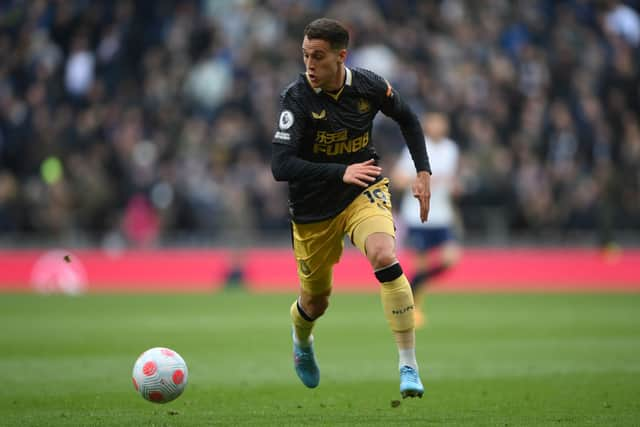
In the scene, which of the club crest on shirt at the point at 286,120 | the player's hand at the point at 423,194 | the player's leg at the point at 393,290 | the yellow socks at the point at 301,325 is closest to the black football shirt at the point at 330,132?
the club crest on shirt at the point at 286,120

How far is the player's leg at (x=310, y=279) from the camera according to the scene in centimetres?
784

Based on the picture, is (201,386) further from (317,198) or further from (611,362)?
(611,362)

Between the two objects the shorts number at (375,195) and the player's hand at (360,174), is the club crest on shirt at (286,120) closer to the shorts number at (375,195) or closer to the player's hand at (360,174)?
the player's hand at (360,174)

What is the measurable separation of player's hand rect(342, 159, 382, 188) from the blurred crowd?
13.7 meters

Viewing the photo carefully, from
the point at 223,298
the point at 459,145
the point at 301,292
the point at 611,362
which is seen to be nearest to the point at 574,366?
the point at 611,362

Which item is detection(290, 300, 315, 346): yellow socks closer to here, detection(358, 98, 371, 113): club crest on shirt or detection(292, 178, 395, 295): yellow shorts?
detection(292, 178, 395, 295): yellow shorts

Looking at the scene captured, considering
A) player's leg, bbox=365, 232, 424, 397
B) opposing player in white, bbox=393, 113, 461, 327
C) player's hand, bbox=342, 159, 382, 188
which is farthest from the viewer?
opposing player in white, bbox=393, 113, 461, 327

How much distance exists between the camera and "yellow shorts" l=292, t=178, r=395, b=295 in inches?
295

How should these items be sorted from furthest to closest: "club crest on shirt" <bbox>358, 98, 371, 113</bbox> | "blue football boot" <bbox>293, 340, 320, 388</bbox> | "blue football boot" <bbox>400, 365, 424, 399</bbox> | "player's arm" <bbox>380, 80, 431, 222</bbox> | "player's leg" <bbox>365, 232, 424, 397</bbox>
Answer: "blue football boot" <bbox>293, 340, 320, 388</bbox>, "player's arm" <bbox>380, 80, 431, 222</bbox>, "club crest on shirt" <bbox>358, 98, 371, 113</bbox>, "player's leg" <bbox>365, 232, 424, 397</bbox>, "blue football boot" <bbox>400, 365, 424, 399</bbox>

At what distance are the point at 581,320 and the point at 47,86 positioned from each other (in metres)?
13.9

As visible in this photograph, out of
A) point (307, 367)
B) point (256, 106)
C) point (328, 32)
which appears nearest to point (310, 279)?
point (307, 367)

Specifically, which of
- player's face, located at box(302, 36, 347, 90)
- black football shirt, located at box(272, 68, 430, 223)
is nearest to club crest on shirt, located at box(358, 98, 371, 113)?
black football shirt, located at box(272, 68, 430, 223)

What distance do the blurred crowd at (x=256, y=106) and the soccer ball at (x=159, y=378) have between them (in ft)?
45.1

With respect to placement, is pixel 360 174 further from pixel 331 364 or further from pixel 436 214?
pixel 436 214
